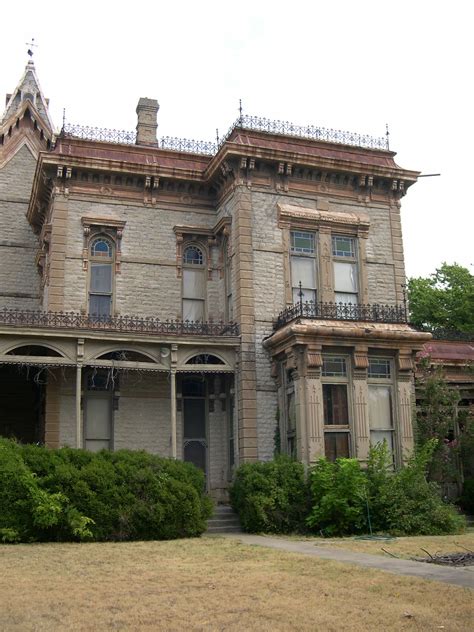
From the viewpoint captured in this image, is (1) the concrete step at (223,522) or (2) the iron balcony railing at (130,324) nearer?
(1) the concrete step at (223,522)

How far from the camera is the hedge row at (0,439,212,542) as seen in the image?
14.8 m

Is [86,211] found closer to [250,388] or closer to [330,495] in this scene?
[250,388]

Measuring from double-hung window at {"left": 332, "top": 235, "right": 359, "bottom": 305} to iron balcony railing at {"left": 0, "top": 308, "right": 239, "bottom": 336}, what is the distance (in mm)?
3589

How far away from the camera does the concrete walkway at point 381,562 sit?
33.6 ft

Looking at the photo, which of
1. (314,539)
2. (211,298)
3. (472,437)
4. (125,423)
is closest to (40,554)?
(314,539)

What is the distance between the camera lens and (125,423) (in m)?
21.4

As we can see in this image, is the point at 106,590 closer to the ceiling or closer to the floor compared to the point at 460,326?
closer to the floor

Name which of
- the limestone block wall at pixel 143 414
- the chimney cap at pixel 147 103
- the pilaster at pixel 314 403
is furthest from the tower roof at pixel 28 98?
the pilaster at pixel 314 403

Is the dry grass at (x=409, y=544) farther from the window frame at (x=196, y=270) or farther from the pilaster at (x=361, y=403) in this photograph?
the window frame at (x=196, y=270)

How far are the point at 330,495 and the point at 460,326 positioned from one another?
22878 millimetres

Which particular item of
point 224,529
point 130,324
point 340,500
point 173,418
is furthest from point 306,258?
point 224,529

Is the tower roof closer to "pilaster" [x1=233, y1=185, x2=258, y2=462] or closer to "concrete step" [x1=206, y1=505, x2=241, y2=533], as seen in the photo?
"pilaster" [x1=233, y1=185, x2=258, y2=462]

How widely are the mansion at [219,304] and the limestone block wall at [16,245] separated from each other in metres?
2.41

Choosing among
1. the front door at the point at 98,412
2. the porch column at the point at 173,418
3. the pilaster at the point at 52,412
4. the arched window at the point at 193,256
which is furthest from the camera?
the arched window at the point at 193,256
